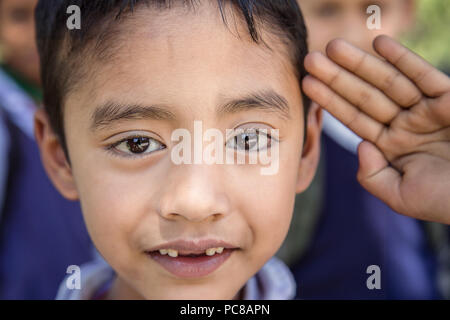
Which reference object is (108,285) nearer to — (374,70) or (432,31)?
(374,70)

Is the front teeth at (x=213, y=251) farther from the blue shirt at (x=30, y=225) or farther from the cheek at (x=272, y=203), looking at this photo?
the blue shirt at (x=30, y=225)

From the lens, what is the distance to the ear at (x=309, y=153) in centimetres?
133

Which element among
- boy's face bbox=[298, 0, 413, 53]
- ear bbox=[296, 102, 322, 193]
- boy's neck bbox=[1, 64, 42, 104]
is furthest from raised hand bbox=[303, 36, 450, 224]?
boy's neck bbox=[1, 64, 42, 104]

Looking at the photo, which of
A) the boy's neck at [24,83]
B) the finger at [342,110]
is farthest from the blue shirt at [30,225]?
the finger at [342,110]

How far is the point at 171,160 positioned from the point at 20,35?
62.8 inches

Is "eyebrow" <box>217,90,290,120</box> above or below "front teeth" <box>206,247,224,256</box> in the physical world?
above

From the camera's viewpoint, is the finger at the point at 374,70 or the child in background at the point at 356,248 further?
the child in background at the point at 356,248

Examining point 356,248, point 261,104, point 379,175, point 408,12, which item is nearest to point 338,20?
point 408,12

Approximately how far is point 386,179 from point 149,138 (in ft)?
2.16

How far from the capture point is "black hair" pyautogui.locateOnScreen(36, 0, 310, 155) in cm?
107

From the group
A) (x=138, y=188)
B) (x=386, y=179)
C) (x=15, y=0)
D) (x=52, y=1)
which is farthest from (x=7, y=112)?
(x=386, y=179)

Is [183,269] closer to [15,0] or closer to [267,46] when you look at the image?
[267,46]

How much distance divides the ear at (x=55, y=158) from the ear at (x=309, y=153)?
2.06 feet

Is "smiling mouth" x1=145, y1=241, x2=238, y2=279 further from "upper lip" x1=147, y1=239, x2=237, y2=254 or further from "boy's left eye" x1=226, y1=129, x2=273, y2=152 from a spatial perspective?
→ "boy's left eye" x1=226, y1=129, x2=273, y2=152
